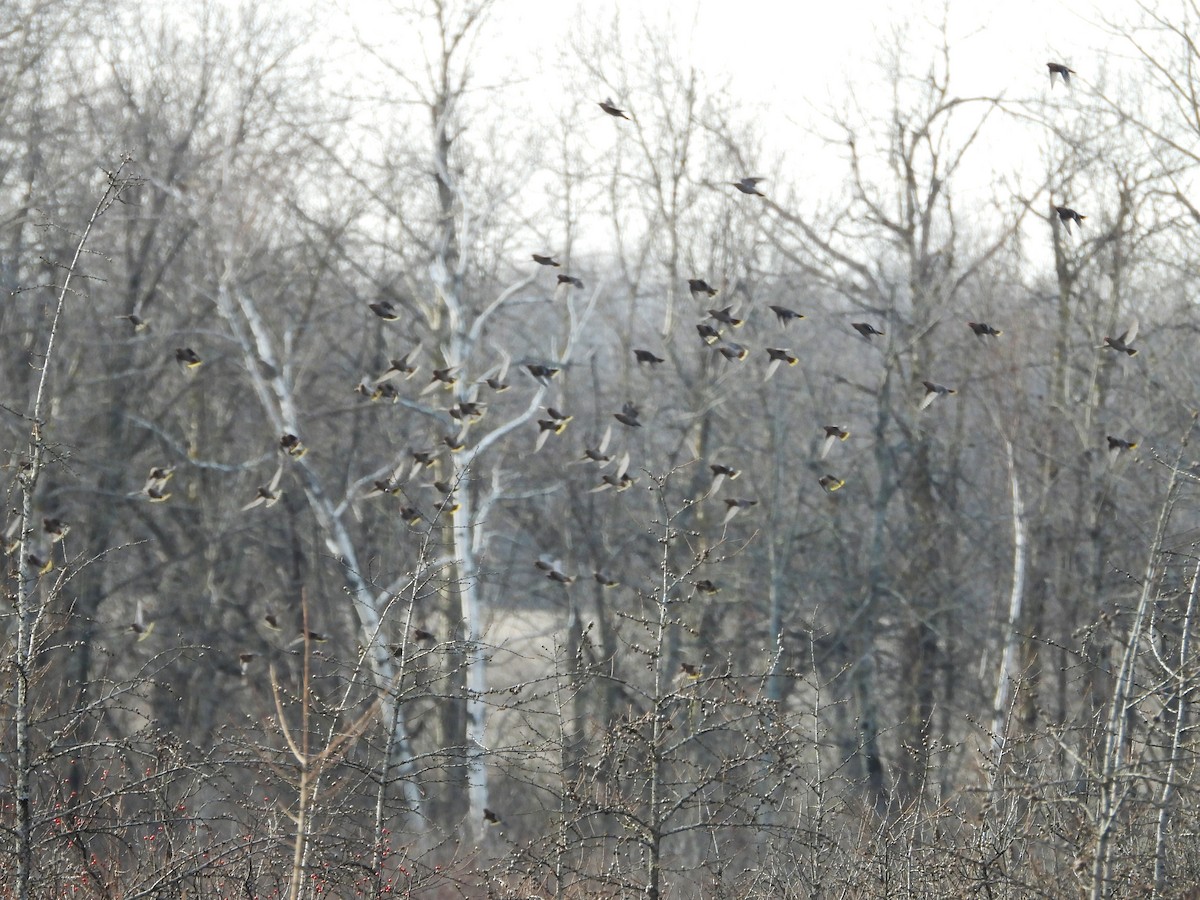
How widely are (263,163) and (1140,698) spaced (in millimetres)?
15151

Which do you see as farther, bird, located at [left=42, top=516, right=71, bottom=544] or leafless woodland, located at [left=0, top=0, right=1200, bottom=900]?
leafless woodland, located at [left=0, top=0, right=1200, bottom=900]

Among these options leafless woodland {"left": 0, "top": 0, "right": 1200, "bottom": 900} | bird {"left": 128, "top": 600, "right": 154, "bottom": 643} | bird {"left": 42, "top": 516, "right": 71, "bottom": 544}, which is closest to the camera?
bird {"left": 42, "top": 516, "right": 71, "bottom": 544}

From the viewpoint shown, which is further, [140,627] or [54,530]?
[140,627]

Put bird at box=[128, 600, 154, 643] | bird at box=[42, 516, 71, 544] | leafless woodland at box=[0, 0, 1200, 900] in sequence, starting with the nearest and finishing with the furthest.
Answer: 1. bird at box=[42, 516, 71, 544]
2. bird at box=[128, 600, 154, 643]
3. leafless woodland at box=[0, 0, 1200, 900]

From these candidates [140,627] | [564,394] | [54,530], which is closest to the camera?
[54,530]

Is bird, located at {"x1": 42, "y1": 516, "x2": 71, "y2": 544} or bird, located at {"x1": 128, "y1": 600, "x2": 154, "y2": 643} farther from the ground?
bird, located at {"x1": 42, "y1": 516, "x2": 71, "y2": 544}

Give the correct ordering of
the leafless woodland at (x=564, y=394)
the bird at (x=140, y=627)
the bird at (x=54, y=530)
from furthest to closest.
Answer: the leafless woodland at (x=564, y=394) < the bird at (x=140, y=627) < the bird at (x=54, y=530)

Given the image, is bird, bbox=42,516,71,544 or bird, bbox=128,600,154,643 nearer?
bird, bbox=42,516,71,544

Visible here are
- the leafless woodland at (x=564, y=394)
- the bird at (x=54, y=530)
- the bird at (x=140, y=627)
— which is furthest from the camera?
the leafless woodland at (x=564, y=394)

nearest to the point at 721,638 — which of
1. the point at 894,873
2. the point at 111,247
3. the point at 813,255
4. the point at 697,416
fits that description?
the point at 697,416

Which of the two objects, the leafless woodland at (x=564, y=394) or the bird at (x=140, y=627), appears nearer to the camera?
the bird at (x=140, y=627)

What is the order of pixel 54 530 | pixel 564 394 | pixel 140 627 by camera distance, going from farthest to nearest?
pixel 564 394 → pixel 140 627 → pixel 54 530

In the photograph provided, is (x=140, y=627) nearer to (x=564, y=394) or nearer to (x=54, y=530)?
(x=54, y=530)

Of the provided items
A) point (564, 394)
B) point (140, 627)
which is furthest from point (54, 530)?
point (564, 394)
